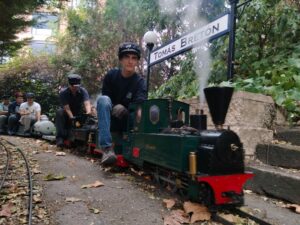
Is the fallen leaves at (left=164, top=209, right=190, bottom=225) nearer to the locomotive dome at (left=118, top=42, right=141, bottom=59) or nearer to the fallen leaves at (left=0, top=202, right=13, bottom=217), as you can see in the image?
the fallen leaves at (left=0, top=202, right=13, bottom=217)

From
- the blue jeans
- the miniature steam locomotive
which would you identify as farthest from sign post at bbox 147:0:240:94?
the blue jeans

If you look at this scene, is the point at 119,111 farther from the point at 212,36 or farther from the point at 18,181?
the point at 212,36

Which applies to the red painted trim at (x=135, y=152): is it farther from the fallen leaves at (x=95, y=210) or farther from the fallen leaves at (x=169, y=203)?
the fallen leaves at (x=95, y=210)

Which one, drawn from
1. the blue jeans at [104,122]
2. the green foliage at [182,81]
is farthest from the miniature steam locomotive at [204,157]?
the green foliage at [182,81]

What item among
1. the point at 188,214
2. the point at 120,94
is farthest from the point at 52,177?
the point at 188,214

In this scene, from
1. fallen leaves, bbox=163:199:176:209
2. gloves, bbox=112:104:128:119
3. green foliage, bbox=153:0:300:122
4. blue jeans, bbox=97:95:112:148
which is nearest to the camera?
fallen leaves, bbox=163:199:176:209

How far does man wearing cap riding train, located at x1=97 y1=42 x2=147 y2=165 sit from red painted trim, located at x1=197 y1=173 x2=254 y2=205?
190 centimetres

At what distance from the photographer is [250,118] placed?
229 inches

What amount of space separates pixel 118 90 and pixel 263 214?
2936mm

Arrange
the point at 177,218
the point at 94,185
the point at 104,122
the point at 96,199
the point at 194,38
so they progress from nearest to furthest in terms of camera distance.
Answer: the point at 177,218, the point at 96,199, the point at 94,185, the point at 104,122, the point at 194,38

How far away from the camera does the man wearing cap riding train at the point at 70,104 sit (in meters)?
8.45

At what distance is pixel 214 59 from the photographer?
31.5 ft

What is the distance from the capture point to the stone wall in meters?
5.67

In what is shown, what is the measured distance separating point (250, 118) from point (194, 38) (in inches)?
69.4
